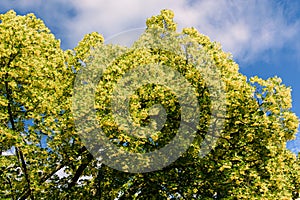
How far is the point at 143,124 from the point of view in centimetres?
1697

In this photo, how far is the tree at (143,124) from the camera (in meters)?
16.5

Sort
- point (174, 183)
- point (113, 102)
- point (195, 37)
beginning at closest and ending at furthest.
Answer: point (113, 102) → point (174, 183) → point (195, 37)

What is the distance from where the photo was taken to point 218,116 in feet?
57.5

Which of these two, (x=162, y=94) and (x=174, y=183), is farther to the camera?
(x=174, y=183)

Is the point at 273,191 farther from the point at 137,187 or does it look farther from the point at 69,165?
the point at 69,165

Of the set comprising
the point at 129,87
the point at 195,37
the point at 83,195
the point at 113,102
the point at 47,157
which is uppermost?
the point at 195,37

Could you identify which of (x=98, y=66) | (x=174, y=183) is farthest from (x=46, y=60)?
(x=174, y=183)

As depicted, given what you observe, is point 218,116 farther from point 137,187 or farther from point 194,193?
point 137,187

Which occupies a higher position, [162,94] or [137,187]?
[162,94]

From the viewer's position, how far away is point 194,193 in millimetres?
18719

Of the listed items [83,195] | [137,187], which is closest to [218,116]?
[137,187]

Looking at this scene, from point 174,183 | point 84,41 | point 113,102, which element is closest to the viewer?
point 113,102

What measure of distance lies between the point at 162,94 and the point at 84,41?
8066mm

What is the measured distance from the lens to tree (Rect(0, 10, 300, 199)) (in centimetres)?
1648
